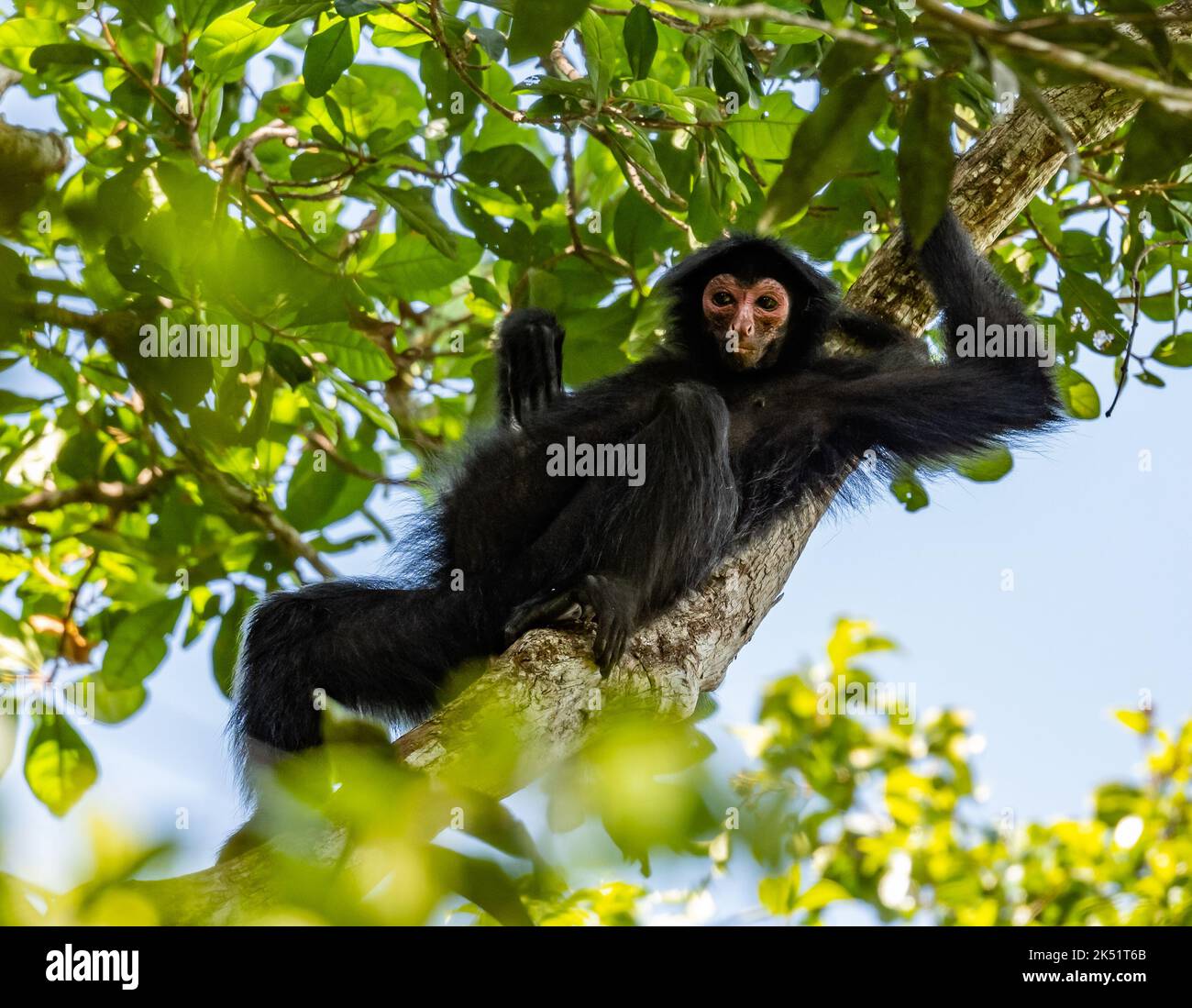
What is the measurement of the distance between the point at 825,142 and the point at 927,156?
27 cm

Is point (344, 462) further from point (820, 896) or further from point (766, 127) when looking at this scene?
point (820, 896)

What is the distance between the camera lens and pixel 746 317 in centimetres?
667

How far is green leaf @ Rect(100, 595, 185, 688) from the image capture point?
729 centimetres

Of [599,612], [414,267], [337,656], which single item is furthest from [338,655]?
[414,267]

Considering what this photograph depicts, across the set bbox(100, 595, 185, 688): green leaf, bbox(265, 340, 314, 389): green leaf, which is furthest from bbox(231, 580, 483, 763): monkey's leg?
bbox(100, 595, 185, 688): green leaf

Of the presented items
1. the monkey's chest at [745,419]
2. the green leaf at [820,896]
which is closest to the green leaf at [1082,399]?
the monkey's chest at [745,419]

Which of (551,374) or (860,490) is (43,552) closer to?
(551,374)

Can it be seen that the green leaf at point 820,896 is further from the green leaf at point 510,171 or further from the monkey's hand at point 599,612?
the green leaf at point 510,171

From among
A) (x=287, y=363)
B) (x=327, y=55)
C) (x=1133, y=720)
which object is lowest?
(x=1133, y=720)

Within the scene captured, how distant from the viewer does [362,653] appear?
5809mm

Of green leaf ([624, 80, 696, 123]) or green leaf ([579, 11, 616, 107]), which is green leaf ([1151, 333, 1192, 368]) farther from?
green leaf ([579, 11, 616, 107])

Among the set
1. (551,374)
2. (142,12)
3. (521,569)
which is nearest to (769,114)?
(551,374)

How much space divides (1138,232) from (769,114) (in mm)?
2331

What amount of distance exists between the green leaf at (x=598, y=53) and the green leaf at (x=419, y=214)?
124 cm
